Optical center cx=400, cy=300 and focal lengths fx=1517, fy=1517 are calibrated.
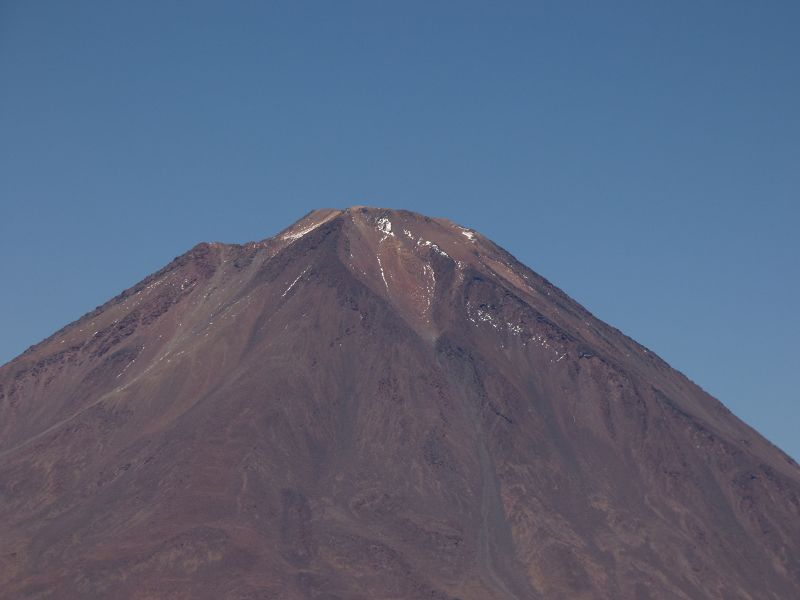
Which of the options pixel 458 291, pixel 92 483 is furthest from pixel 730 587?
pixel 92 483

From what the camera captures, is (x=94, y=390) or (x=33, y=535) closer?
(x=33, y=535)

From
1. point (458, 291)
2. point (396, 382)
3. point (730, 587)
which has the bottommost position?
point (730, 587)

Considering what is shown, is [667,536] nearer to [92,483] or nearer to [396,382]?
[396,382]

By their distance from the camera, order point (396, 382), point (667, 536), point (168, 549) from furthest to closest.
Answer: point (396, 382) < point (667, 536) < point (168, 549)

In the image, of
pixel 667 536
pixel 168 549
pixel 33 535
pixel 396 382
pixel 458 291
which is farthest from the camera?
pixel 458 291

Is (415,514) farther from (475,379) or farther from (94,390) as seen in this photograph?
(94,390)

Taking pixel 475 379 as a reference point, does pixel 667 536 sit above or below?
below

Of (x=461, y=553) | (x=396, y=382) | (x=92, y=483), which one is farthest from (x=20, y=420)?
(x=461, y=553)
